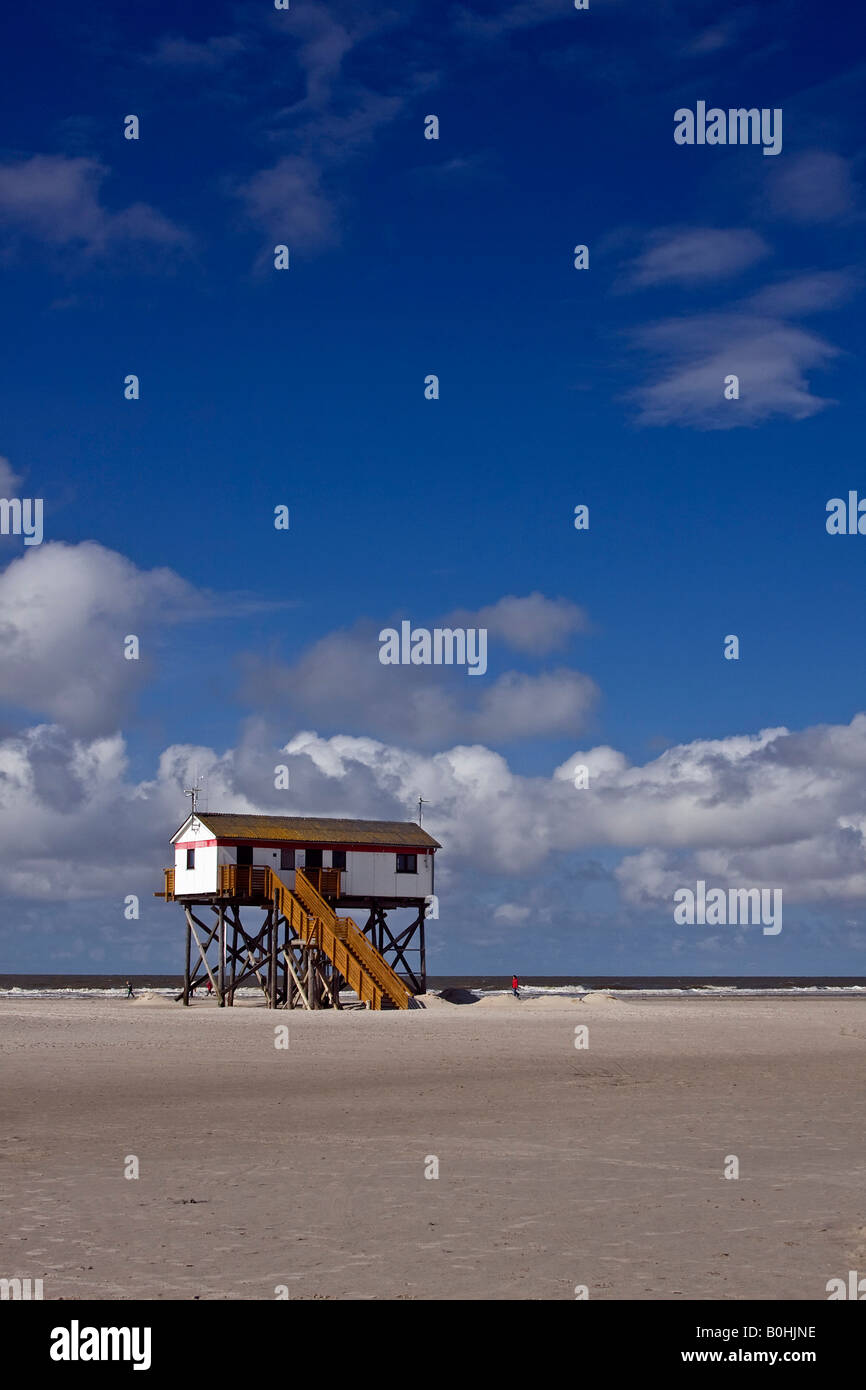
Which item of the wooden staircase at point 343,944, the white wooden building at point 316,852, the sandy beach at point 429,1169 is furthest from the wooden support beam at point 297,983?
the sandy beach at point 429,1169

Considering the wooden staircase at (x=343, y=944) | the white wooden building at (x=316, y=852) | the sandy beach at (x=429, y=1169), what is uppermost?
the white wooden building at (x=316, y=852)

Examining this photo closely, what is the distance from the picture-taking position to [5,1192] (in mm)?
13617

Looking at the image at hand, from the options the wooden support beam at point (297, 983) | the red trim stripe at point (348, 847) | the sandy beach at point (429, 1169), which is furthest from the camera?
the red trim stripe at point (348, 847)

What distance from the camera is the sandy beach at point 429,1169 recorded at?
1049 cm

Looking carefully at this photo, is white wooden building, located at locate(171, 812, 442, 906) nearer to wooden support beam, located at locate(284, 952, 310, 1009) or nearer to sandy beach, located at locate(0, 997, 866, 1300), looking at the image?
wooden support beam, located at locate(284, 952, 310, 1009)

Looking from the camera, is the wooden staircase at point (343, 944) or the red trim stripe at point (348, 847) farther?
the red trim stripe at point (348, 847)

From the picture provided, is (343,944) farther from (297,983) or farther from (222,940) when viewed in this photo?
(222,940)

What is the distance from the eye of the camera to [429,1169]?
15039 millimetres

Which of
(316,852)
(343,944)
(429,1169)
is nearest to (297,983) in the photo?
(343,944)

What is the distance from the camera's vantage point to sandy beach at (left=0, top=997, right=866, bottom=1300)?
10492mm

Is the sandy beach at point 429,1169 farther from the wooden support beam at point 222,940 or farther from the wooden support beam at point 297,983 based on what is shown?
the wooden support beam at point 222,940
